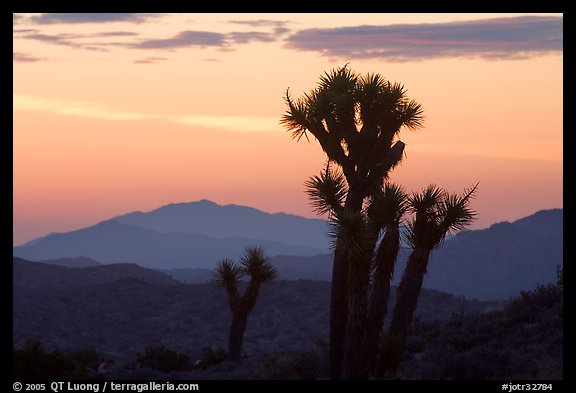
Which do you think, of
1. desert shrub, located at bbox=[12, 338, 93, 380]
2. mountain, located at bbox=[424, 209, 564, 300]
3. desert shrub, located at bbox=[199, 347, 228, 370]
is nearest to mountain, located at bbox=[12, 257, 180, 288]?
mountain, located at bbox=[424, 209, 564, 300]

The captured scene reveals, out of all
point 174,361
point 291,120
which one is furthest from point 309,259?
point 291,120

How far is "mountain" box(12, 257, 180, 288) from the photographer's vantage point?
82875 millimetres

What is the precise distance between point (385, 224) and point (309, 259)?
5550 inches

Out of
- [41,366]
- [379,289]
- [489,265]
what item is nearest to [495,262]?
[489,265]

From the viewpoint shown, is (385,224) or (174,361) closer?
(385,224)

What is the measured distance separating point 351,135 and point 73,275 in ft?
237

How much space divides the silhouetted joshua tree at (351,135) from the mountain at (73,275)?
64.5 m

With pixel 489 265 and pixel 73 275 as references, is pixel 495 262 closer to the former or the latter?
pixel 489 265

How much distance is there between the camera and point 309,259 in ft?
520

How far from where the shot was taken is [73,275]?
85.8 metres

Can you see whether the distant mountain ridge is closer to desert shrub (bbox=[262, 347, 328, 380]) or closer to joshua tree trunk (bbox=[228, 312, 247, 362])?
joshua tree trunk (bbox=[228, 312, 247, 362])

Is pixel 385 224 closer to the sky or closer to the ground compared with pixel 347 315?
closer to the sky

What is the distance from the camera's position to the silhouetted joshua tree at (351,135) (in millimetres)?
18281
